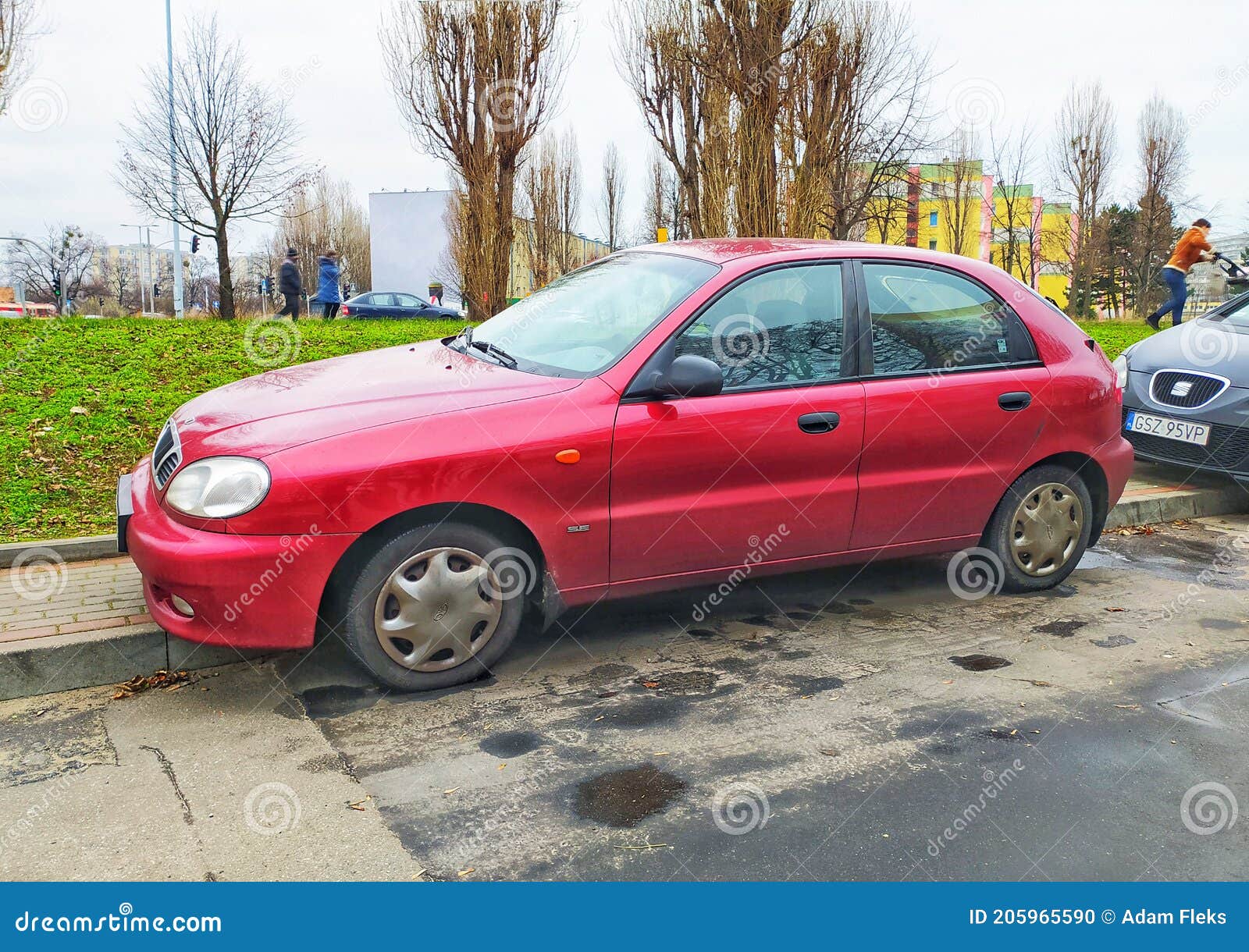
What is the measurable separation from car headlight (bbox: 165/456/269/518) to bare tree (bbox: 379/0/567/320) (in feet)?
44.7

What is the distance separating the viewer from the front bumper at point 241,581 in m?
3.69

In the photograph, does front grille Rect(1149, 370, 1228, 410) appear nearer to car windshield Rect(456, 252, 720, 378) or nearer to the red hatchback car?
the red hatchback car

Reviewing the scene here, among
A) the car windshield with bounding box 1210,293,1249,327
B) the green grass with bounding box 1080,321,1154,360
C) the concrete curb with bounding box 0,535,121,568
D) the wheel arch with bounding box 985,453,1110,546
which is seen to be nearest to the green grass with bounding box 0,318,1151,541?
the concrete curb with bounding box 0,535,121,568

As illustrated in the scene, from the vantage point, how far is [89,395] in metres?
7.62

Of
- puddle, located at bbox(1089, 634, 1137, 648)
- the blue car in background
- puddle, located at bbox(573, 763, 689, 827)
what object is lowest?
puddle, located at bbox(573, 763, 689, 827)

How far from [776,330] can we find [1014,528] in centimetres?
166

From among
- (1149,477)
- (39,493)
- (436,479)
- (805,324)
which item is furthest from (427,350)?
(1149,477)

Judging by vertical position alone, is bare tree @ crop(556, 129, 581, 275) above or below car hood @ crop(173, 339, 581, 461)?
above

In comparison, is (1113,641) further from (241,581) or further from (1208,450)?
(241,581)

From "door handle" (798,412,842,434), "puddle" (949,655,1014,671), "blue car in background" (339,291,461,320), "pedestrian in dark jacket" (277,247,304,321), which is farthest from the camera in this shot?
"blue car in background" (339,291,461,320)

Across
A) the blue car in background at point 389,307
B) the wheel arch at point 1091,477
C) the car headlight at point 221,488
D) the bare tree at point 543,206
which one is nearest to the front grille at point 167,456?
the car headlight at point 221,488

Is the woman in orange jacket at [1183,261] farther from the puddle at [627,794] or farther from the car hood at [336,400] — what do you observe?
the puddle at [627,794]

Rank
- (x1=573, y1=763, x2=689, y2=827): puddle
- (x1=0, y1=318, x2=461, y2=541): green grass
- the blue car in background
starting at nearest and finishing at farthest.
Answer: (x1=573, y1=763, x2=689, y2=827): puddle → (x1=0, y1=318, x2=461, y2=541): green grass → the blue car in background

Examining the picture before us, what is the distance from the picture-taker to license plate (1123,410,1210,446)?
7.38 metres
